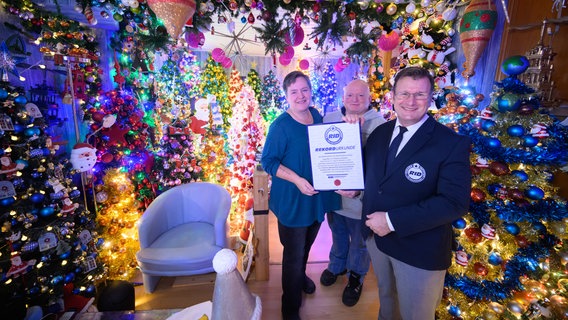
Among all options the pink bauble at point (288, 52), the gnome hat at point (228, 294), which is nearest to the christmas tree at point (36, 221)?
the gnome hat at point (228, 294)

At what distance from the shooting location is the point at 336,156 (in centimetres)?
157

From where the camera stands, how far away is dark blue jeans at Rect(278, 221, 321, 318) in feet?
6.05

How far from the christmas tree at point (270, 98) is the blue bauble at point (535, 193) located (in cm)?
647

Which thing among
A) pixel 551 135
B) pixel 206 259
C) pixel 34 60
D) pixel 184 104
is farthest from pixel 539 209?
pixel 184 104

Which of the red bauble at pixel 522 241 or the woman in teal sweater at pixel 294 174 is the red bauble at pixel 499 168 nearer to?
the red bauble at pixel 522 241

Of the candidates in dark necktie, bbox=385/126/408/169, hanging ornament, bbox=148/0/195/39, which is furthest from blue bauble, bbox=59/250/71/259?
dark necktie, bbox=385/126/408/169

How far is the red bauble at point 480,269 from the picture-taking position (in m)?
1.67

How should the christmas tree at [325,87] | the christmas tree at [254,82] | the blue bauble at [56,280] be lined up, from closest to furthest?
the blue bauble at [56,280]
the christmas tree at [254,82]
the christmas tree at [325,87]

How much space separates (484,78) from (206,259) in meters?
2.95

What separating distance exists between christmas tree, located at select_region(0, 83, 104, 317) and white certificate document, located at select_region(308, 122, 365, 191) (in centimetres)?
195

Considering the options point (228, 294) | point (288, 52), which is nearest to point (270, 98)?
point (288, 52)

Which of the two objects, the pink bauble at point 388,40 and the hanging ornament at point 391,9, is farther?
the pink bauble at point 388,40

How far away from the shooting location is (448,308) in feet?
6.17

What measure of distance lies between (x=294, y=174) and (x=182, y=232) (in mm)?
1710
